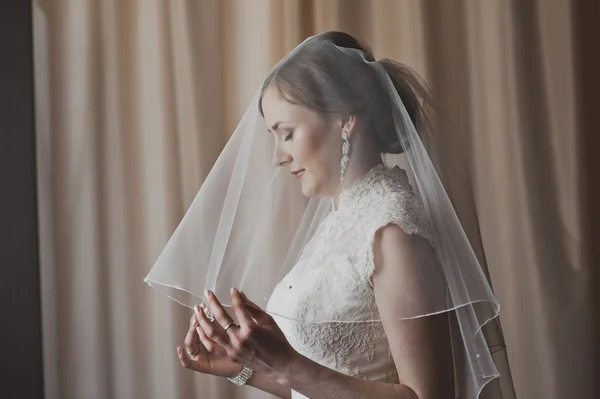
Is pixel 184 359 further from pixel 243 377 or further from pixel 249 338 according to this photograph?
pixel 249 338

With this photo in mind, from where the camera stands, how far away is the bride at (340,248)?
1.07 meters

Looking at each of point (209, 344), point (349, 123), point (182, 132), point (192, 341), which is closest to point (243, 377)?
point (192, 341)

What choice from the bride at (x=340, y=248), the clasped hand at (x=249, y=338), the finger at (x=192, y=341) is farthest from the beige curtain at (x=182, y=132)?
the clasped hand at (x=249, y=338)

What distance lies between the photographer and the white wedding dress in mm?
1143

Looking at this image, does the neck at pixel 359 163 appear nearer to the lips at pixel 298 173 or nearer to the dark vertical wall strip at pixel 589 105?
the lips at pixel 298 173

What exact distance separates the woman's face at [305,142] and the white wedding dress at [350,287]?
0.19 feet

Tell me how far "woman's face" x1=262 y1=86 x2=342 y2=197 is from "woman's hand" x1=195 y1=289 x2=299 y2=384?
0.95ft

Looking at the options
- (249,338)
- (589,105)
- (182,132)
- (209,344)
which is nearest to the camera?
(249,338)

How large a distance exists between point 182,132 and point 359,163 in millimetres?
1169

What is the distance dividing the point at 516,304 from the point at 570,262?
19cm

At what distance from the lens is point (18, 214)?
2.32 m

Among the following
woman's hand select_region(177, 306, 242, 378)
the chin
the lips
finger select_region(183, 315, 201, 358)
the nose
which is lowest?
woman's hand select_region(177, 306, 242, 378)

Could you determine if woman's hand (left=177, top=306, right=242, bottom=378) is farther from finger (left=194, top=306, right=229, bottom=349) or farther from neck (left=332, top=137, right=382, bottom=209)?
neck (left=332, top=137, right=382, bottom=209)

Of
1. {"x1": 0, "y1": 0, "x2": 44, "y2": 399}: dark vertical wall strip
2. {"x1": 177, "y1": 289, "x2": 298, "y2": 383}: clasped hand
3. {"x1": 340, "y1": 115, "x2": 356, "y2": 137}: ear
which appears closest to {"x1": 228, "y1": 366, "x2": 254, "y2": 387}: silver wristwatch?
{"x1": 177, "y1": 289, "x2": 298, "y2": 383}: clasped hand
